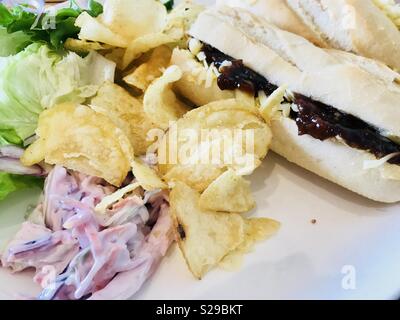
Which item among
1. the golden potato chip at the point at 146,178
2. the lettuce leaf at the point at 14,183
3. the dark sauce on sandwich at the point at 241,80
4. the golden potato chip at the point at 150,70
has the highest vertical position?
the dark sauce on sandwich at the point at 241,80

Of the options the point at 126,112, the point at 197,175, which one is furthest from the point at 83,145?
the point at 197,175

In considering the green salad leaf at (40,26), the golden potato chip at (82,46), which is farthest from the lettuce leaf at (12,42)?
the golden potato chip at (82,46)

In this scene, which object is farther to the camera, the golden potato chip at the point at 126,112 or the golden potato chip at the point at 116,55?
the golden potato chip at the point at 116,55

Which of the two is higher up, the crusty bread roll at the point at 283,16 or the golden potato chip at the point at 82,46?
the crusty bread roll at the point at 283,16

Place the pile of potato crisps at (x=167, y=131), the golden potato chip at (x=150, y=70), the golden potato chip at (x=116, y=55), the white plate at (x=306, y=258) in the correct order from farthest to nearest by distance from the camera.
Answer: the golden potato chip at (x=116, y=55) < the golden potato chip at (x=150, y=70) < the pile of potato crisps at (x=167, y=131) < the white plate at (x=306, y=258)

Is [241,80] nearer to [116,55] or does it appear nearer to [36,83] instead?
[116,55]

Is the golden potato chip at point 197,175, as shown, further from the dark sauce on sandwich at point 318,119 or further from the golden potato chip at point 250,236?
the dark sauce on sandwich at point 318,119

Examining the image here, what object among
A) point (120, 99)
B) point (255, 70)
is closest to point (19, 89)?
point (120, 99)
